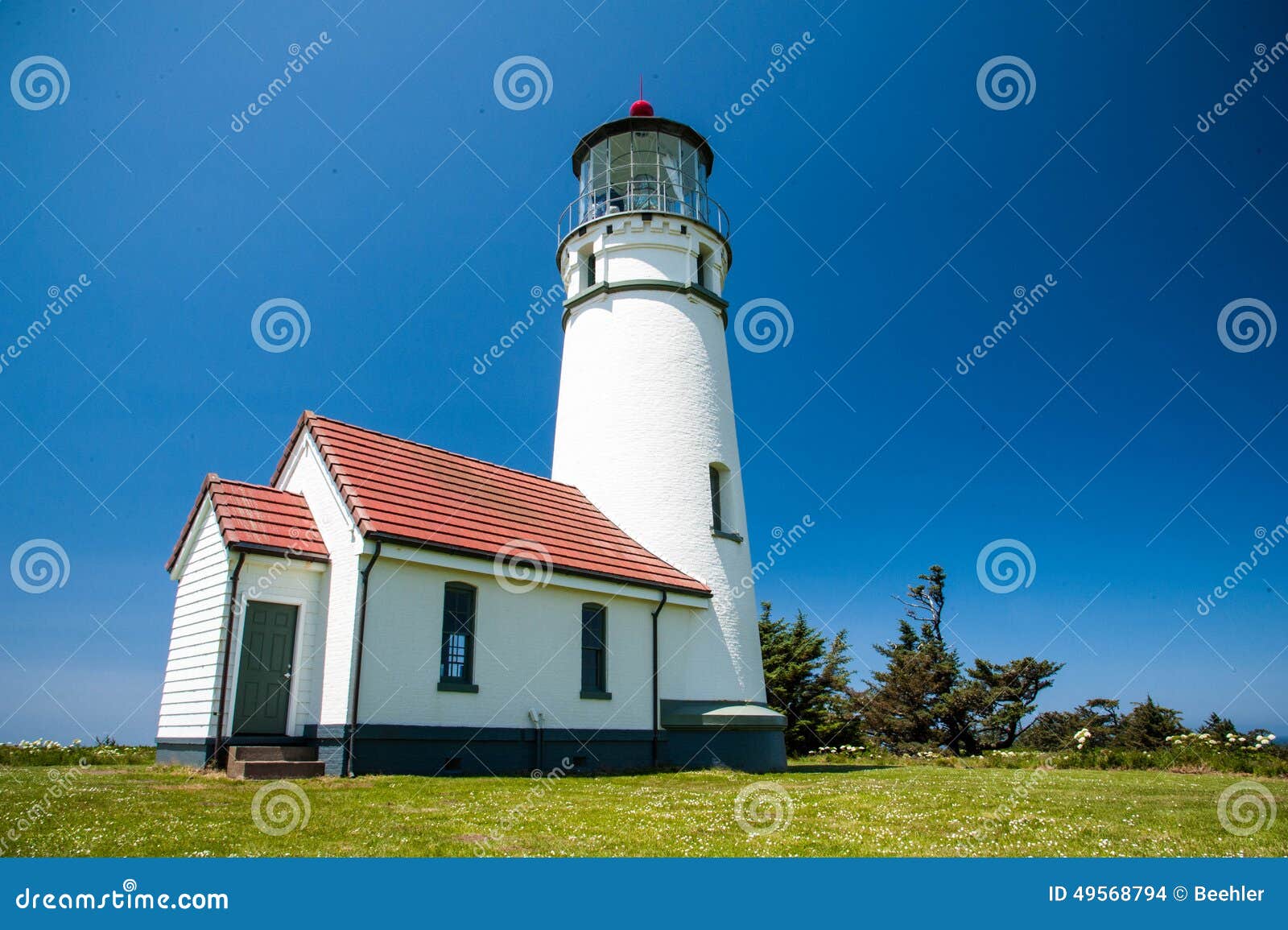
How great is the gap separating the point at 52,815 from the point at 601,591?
9729 millimetres

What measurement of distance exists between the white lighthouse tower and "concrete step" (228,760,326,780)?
23.9 ft

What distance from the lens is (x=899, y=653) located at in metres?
28.7

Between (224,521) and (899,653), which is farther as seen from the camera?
(899,653)

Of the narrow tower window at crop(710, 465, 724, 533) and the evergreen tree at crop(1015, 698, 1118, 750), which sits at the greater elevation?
the narrow tower window at crop(710, 465, 724, 533)

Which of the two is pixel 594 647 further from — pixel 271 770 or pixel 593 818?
pixel 593 818

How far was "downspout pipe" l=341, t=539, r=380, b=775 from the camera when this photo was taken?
12367 mm

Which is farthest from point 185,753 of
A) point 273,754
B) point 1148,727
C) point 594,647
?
point 1148,727

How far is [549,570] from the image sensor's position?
15.4m

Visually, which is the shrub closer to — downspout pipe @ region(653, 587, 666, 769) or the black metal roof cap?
downspout pipe @ region(653, 587, 666, 769)

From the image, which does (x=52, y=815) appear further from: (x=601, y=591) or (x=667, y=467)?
(x=667, y=467)

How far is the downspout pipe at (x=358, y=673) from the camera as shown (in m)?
12.4

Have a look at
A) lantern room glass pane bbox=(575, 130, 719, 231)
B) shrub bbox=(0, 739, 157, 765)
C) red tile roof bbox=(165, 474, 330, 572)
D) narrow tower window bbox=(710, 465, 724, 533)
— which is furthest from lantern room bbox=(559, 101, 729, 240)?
shrub bbox=(0, 739, 157, 765)

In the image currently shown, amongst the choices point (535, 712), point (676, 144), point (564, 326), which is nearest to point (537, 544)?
point (535, 712)

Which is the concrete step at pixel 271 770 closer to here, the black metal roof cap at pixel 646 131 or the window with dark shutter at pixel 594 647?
the window with dark shutter at pixel 594 647
